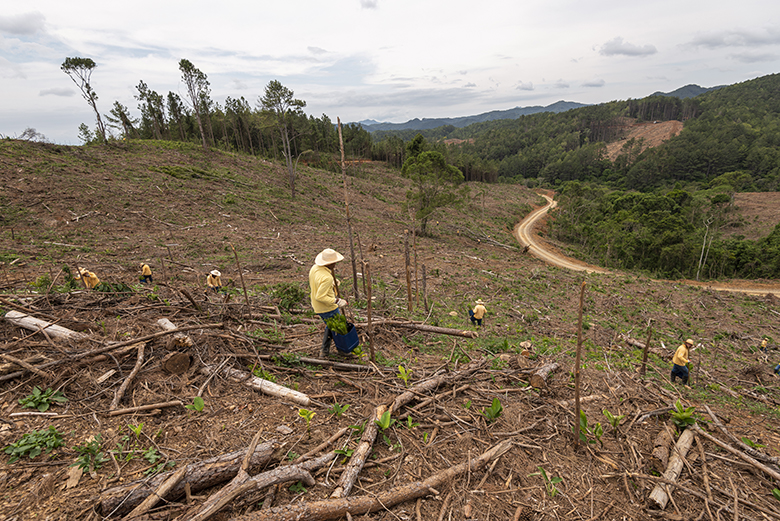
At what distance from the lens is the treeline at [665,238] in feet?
91.7

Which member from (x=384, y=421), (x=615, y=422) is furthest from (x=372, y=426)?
(x=615, y=422)

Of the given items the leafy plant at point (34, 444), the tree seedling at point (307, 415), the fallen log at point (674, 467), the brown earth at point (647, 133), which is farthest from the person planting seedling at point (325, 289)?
the brown earth at point (647, 133)

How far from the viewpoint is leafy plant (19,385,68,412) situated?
3.36 meters

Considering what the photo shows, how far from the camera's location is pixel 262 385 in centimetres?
414

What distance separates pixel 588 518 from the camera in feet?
9.53

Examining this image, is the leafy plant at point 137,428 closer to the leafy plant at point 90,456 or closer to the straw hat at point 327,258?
the leafy plant at point 90,456

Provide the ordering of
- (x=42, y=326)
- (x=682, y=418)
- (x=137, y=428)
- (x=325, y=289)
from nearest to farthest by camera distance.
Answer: (x=137, y=428)
(x=682, y=418)
(x=42, y=326)
(x=325, y=289)

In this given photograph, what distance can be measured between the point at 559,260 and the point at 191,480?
29717 mm

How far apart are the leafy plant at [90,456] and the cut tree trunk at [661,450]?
5334 mm

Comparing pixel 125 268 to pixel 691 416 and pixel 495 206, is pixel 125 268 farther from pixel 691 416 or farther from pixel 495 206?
pixel 495 206

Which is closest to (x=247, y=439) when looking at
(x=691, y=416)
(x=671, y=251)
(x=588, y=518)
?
(x=588, y=518)

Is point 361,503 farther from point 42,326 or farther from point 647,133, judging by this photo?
point 647,133

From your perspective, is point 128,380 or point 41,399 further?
point 128,380

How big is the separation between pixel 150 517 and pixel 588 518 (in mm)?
3561
